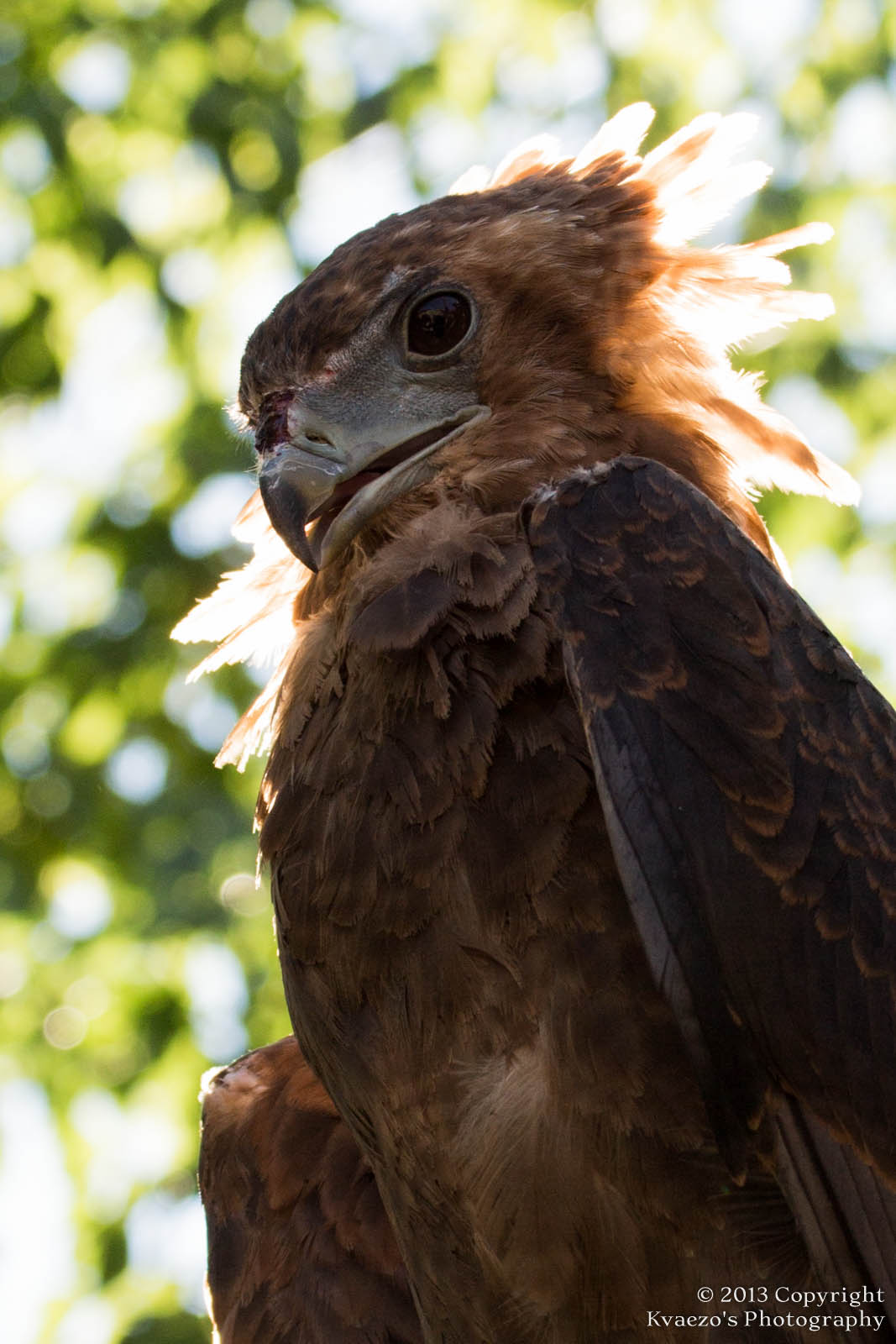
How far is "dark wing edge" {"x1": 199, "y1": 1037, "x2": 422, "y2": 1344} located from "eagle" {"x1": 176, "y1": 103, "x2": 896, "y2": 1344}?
550 millimetres

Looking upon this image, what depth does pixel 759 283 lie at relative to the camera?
312cm

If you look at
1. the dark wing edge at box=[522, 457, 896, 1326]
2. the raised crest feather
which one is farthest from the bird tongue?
the dark wing edge at box=[522, 457, 896, 1326]

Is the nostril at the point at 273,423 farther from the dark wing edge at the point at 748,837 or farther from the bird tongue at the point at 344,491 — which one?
the dark wing edge at the point at 748,837

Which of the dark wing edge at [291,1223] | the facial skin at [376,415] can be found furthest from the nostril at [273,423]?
the dark wing edge at [291,1223]

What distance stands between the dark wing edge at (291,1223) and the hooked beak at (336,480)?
1.36 metres

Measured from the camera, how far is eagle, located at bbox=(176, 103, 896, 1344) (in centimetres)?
223

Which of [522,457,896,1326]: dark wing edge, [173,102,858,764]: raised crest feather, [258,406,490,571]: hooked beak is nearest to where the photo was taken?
[522,457,896,1326]: dark wing edge

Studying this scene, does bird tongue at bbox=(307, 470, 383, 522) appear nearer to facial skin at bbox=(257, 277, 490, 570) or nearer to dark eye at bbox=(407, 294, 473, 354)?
facial skin at bbox=(257, 277, 490, 570)

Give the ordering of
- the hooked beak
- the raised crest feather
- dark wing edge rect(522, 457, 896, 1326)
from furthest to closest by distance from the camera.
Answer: the raised crest feather
the hooked beak
dark wing edge rect(522, 457, 896, 1326)

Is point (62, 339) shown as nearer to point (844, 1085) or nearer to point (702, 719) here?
point (702, 719)

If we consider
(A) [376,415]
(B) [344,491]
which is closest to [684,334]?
(A) [376,415]

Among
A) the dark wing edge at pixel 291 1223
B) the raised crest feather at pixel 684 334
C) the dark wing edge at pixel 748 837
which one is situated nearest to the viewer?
the dark wing edge at pixel 748 837

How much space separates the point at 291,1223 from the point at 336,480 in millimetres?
1760

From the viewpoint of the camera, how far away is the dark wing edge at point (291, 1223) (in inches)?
125
